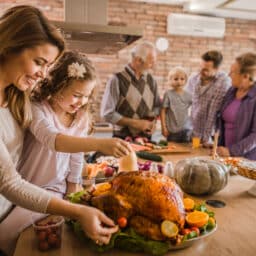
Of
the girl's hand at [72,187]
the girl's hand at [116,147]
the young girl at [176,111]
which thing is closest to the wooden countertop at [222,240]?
the girl's hand at [116,147]

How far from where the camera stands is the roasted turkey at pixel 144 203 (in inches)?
33.2

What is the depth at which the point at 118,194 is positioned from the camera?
887mm

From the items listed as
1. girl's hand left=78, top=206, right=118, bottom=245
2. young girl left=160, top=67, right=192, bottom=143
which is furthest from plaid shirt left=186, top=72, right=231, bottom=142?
girl's hand left=78, top=206, right=118, bottom=245

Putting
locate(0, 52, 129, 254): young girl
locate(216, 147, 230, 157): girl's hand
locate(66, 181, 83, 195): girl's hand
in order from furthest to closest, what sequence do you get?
locate(216, 147, 230, 157): girl's hand → locate(66, 181, 83, 195): girl's hand → locate(0, 52, 129, 254): young girl

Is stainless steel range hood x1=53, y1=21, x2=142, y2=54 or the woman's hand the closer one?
stainless steel range hood x1=53, y1=21, x2=142, y2=54

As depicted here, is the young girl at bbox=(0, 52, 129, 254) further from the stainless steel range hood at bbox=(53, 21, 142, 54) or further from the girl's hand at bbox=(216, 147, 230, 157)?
the girl's hand at bbox=(216, 147, 230, 157)

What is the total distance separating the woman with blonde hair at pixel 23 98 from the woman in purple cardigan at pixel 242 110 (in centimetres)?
159

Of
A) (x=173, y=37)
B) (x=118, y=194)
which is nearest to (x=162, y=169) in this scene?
(x=118, y=194)

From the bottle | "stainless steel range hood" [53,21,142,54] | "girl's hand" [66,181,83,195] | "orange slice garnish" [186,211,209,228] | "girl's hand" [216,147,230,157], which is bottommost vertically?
"girl's hand" [216,147,230,157]

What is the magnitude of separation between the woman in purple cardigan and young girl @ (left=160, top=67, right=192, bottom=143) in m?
0.57

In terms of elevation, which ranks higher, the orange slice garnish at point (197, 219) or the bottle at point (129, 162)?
the bottle at point (129, 162)

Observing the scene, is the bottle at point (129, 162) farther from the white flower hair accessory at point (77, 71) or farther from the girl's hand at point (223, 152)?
the girl's hand at point (223, 152)

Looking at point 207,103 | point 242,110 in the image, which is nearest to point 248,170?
point 242,110

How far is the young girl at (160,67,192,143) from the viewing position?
2.94 metres
